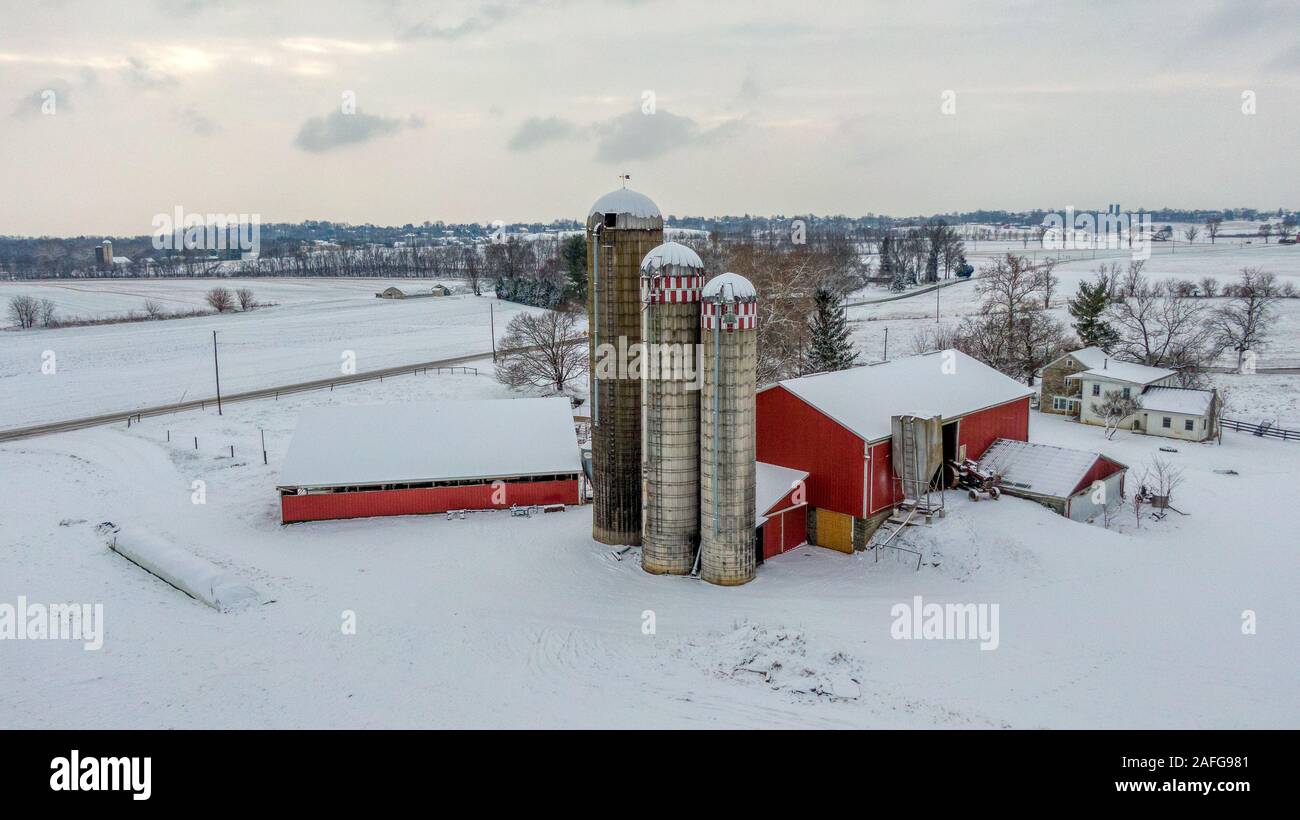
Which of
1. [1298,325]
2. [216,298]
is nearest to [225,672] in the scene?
[1298,325]

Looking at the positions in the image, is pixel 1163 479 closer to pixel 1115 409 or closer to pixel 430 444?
pixel 1115 409

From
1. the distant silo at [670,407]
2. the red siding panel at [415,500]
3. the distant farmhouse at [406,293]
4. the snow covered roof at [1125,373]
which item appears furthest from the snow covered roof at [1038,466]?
the distant farmhouse at [406,293]

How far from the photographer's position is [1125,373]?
47000 millimetres

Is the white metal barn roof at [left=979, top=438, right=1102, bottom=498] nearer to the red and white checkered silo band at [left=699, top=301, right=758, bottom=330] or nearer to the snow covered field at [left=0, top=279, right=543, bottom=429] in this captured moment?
the red and white checkered silo band at [left=699, top=301, right=758, bottom=330]

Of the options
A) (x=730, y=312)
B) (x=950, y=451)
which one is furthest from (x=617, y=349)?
(x=950, y=451)

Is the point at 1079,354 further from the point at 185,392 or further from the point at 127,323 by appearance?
the point at 127,323

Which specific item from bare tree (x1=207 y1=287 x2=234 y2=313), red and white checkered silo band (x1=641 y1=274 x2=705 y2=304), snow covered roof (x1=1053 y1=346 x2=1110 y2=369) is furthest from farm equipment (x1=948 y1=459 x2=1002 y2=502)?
bare tree (x1=207 y1=287 x2=234 y2=313)

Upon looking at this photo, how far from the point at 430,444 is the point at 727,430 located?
1397cm

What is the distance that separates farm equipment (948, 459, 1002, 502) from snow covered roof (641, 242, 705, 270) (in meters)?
13.2

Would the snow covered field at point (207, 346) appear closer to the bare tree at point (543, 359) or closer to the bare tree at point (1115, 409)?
the bare tree at point (543, 359)

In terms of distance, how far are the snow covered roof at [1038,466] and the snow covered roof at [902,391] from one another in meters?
1.99

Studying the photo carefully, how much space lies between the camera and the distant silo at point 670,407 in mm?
24531

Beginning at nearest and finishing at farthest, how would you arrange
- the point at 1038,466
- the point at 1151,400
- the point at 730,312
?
the point at 730,312 → the point at 1038,466 → the point at 1151,400

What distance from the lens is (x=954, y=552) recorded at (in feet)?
85.7
